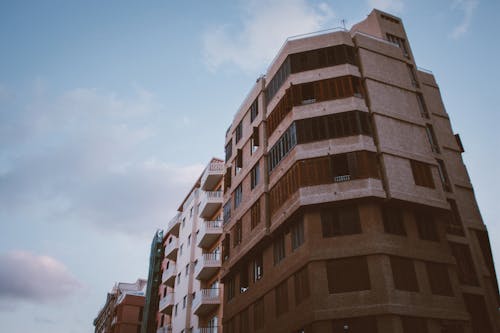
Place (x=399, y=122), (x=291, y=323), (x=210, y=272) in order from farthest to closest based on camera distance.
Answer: (x=210, y=272) → (x=399, y=122) → (x=291, y=323)

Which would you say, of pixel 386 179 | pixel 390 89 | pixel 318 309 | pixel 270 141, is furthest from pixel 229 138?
pixel 318 309

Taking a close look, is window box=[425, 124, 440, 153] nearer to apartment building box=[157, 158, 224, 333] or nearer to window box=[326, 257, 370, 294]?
window box=[326, 257, 370, 294]

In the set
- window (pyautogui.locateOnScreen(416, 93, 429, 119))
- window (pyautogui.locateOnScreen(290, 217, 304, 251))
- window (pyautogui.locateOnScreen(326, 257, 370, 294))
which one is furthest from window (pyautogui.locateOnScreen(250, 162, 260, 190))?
window (pyautogui.locateOnScreen(416, 93, 429, 119))

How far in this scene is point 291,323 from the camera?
25562 millimetres

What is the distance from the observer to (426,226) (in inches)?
1081

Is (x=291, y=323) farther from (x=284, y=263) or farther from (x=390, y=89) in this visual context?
(x=390, y=89)

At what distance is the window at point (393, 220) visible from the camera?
85.3 feet

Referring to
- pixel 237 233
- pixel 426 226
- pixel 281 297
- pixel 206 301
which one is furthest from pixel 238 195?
pixel 426 226

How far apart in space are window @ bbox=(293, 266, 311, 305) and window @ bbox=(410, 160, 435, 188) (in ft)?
28.7

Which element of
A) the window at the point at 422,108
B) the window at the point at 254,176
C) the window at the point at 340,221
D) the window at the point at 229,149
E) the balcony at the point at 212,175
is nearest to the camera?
the window at the point at 340,221

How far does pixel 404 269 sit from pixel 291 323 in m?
6.67

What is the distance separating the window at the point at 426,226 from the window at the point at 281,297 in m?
8.26

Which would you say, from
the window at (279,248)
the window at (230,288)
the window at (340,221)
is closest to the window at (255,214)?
the window at (279,248)

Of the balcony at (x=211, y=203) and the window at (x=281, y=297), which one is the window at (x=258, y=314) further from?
the balcony at (x=211, y=203)
